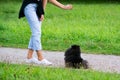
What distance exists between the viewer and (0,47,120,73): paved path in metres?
8.97

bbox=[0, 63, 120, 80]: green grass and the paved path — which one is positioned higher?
bbox=[0, 63, 120, 80]: green grass

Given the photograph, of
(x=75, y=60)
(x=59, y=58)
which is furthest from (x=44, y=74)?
(x=59, y=58)

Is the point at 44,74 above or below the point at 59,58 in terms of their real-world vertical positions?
above

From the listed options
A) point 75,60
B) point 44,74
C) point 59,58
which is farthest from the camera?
point 59,58

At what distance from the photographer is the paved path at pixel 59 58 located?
8.97 metres

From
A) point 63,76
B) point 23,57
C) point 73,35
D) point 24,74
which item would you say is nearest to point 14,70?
point 24,74

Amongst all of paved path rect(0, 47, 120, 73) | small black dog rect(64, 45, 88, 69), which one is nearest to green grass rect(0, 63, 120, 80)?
small black dog rect(64, 45, 88, 69)

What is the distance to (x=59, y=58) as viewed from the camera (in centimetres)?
988

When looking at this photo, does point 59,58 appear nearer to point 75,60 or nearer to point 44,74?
point 75,60

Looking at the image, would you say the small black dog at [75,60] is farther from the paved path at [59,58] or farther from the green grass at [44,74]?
the green grass at [44,74]

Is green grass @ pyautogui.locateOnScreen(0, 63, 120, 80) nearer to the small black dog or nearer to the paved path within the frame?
the small black dog

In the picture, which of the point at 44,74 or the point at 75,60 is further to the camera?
the point at 75,60

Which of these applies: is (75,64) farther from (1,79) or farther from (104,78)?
(1,79)

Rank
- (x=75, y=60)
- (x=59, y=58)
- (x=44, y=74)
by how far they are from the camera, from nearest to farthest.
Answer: (x=44, y=74) → (x=75, y=60) → (x=59, y=58)
